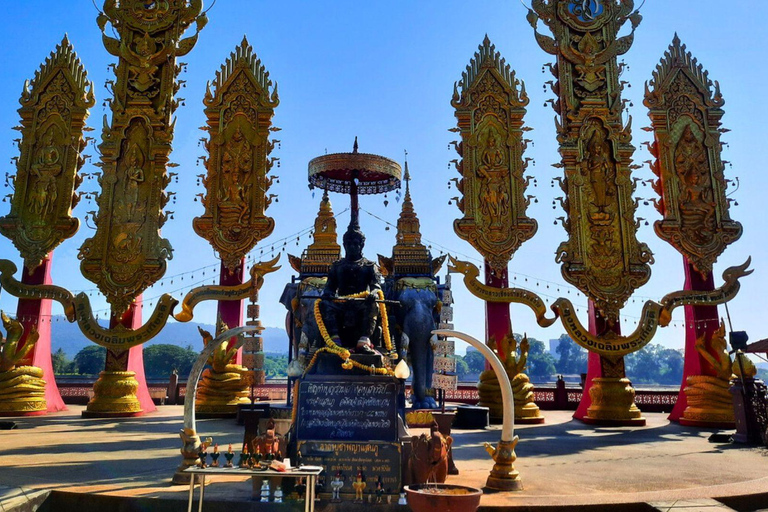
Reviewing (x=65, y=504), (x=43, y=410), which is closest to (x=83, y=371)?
(x=43, y=410)

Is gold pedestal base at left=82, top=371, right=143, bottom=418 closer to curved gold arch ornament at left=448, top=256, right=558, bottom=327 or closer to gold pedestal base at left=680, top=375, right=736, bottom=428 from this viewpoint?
curved gold arch ornament at left=448, top=256, right=558, bottom=327

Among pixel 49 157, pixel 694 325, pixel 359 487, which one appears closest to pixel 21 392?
pixel 49 157

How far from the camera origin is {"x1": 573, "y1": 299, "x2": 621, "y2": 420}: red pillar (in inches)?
599

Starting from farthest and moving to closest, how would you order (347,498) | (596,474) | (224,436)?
(224,436), (596,474), (347,498)

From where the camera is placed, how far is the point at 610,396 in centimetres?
1463

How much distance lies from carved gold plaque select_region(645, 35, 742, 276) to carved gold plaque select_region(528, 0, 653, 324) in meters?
0.92

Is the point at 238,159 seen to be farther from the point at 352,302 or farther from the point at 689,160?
the point at 689,160

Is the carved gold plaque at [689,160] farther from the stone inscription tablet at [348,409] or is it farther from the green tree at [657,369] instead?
the green tree at [657,369]

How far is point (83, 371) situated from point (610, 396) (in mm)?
69690

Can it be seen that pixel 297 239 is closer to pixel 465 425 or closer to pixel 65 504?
pixel 465 425

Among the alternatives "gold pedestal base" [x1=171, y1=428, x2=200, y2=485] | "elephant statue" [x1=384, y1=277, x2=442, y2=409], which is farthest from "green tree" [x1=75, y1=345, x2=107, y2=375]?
"gold pedestal base" [x1=171, y1=428, x2=200, y2=485]

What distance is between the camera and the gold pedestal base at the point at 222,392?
14.8 m

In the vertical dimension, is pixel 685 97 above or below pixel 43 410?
above

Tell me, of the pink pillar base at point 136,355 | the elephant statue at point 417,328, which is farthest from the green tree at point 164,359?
the elephant statue at point 417,328
